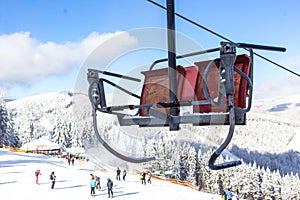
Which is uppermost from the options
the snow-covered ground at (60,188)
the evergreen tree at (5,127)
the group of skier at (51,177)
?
the evergreen tree at (5,127)

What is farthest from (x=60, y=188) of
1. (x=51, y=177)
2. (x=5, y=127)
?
(x=5, y=127)

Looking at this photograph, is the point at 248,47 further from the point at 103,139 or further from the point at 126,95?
the point at 103,139

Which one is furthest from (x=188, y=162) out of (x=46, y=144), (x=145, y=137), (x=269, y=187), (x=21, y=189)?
(x=145, y=137)

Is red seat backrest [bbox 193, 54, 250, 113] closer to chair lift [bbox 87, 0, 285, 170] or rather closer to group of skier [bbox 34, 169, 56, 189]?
chair lift [bbox 87, 0, 285, 170]

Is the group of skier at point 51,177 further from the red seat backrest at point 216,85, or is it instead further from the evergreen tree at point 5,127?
the evergreen tree at point 5,127

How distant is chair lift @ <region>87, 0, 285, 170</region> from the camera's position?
2.13 meters

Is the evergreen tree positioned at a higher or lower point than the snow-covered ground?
higher

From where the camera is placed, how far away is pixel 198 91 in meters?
2.45

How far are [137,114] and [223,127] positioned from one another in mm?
910

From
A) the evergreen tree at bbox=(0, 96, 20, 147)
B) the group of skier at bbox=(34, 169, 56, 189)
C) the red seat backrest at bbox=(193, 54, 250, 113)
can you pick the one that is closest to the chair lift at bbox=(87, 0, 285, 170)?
the red seat backrest at bbox=(193, 54, 250, 113)

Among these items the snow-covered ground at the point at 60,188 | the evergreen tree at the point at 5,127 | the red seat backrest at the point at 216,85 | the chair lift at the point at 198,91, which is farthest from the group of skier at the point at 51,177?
the evergreen tree at the point at 5,127

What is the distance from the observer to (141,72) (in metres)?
2.97

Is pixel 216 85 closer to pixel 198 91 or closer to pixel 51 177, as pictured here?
pixel 198 91

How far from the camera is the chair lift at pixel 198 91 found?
6.98 ft
